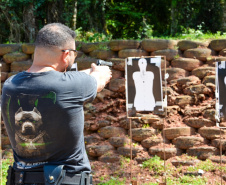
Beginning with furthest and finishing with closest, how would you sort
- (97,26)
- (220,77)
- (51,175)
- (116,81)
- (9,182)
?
(97,26) → (116,81) → (220,77) → (9,182) → (51,175)

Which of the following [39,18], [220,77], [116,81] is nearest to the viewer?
[220,77]

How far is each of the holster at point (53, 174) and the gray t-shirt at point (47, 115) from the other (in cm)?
4

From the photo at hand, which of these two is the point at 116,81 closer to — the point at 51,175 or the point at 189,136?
the point at 189,136

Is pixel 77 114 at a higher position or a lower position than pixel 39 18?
lower

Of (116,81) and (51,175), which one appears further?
(116,81)

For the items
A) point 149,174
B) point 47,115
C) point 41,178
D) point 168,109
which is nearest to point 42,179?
point 41,178

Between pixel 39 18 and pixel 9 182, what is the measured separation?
729 centimetres

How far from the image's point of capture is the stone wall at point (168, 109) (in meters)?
5.56

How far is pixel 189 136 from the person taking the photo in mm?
5570

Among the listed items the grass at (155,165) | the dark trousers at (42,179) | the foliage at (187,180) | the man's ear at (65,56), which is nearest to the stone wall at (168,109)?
the grass at (155,165)

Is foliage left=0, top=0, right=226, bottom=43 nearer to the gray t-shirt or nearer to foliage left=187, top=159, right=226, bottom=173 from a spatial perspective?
foliage left=187, top=159, right=226, bottom=173

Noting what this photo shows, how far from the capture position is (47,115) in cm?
176

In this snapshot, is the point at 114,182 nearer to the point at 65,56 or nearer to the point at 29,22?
the point at 65,56

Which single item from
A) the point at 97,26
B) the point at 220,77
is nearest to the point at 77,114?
the point at 220,77
